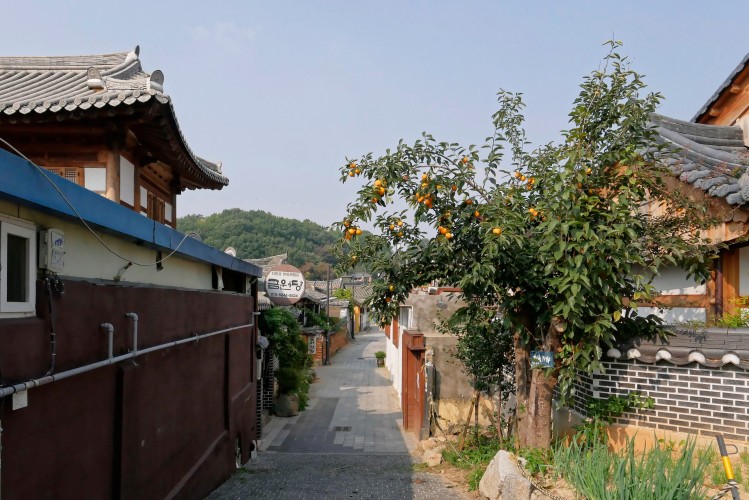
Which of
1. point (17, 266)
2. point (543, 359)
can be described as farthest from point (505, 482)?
point (17, 266)

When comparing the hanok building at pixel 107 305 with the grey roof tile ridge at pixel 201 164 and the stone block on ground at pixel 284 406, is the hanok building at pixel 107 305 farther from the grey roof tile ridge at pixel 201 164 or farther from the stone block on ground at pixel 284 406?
the stone block on ground at pixel 284 406

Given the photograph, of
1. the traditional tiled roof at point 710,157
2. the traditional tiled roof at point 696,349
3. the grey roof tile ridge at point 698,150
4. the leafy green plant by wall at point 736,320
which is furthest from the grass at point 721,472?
the grey roof tile ridge at point 698,150

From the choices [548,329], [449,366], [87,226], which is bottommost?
[449,366]

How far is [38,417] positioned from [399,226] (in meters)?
4.41

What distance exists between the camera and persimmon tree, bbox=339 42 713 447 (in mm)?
5840

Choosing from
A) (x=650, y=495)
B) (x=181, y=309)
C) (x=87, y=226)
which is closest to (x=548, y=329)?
(x=650, y=495)

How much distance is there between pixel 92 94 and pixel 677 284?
8.98 meters

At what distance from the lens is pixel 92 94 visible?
714cm

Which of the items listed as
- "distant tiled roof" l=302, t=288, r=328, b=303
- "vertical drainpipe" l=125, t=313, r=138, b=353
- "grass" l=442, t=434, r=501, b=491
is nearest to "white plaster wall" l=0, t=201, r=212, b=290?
"vertical drainpipe" l=125, t=313, r=138, b=353

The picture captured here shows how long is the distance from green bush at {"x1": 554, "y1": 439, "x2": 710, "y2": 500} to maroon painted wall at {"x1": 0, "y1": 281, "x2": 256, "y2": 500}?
3950 mm

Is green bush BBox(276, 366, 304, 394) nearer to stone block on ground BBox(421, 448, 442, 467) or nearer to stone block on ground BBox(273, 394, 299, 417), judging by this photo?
stone block on ground BBox(273, 394, 299, 417)

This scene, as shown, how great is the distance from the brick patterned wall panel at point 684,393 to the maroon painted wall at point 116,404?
4868 mm

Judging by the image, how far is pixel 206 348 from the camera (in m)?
8.27

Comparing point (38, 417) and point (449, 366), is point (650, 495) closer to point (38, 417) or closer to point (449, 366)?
point (38, 417)
